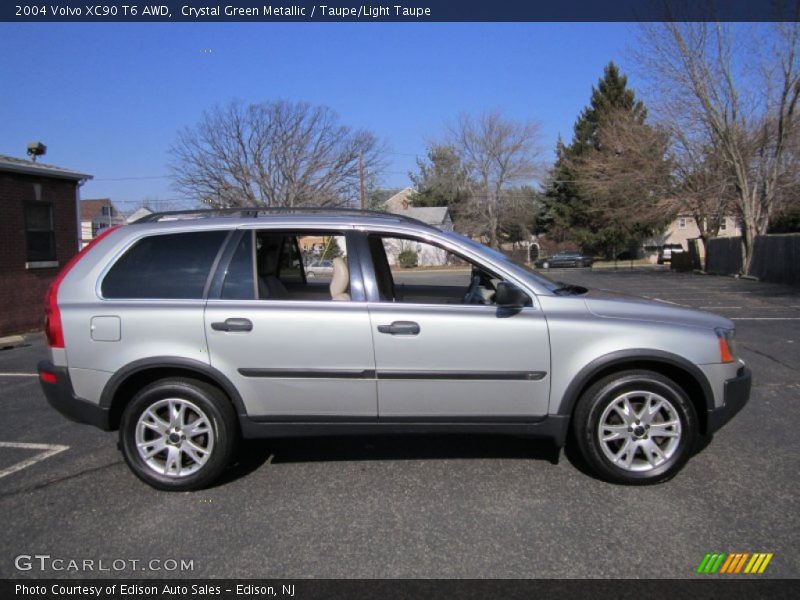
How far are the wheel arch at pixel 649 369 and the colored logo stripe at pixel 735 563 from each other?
104cm

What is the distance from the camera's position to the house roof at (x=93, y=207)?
64.9 metres

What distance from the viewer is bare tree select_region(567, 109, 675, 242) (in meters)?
31.1

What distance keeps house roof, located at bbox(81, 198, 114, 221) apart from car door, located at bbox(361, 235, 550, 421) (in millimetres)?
68771

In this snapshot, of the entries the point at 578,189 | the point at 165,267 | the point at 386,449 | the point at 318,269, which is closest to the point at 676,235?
the point at 578,189

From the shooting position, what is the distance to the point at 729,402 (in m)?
4.00

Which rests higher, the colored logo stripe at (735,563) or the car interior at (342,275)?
the car interior at (342,275)

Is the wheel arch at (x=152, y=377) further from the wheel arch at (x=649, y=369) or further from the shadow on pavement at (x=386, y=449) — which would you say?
the wheel arch at (x=649, y=369)

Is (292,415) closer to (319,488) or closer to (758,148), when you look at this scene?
(319,488)

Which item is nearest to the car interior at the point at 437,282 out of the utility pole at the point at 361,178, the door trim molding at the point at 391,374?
the door trim molding at the point at 391,374

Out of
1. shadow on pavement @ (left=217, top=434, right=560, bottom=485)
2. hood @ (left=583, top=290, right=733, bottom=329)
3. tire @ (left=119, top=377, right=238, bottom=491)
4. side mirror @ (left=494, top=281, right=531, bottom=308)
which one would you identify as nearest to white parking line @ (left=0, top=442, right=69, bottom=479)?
tire @ (left=119, top=377, right=238, bottom=491)

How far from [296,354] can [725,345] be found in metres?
2.76

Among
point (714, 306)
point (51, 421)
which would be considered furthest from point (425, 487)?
point (714, 306)

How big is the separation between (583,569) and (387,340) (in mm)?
1685
